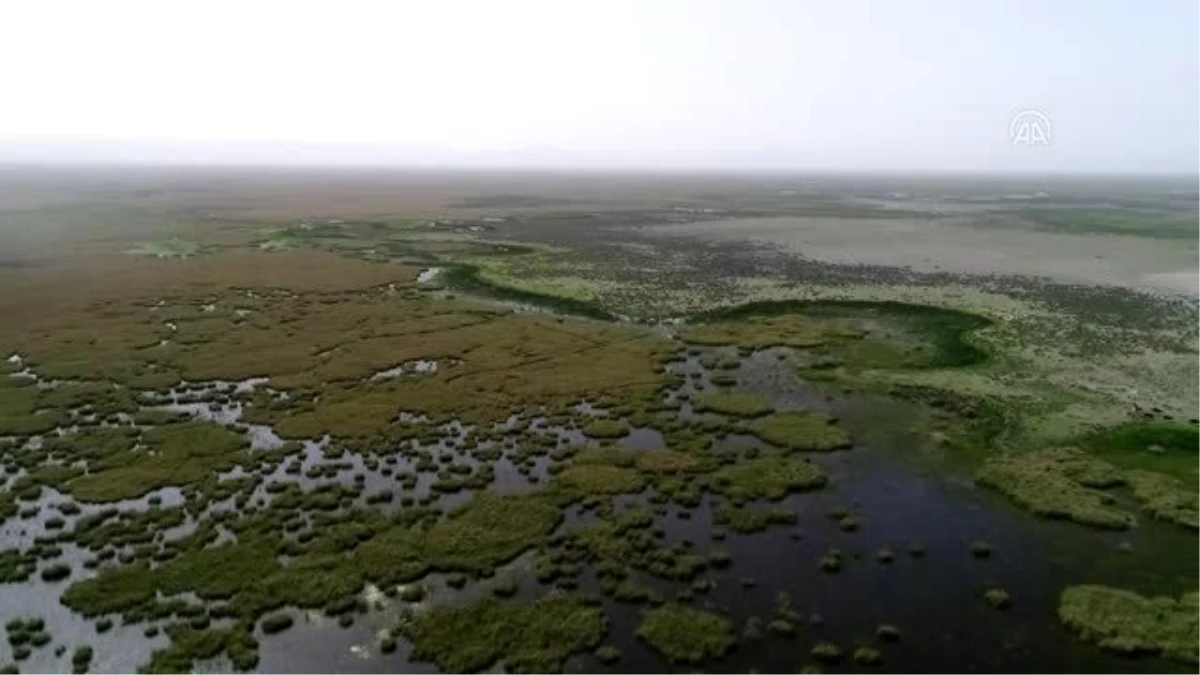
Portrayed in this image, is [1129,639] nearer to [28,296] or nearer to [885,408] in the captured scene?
[885,408]

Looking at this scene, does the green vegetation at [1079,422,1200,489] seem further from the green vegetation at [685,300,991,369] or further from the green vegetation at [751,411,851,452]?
the green vegetation at [685,300,991,369]

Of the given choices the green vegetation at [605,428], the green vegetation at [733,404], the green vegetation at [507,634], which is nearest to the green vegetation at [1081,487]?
the green vegetation at [733,404]

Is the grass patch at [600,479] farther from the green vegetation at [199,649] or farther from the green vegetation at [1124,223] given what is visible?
the green vegetation at [1124,223]

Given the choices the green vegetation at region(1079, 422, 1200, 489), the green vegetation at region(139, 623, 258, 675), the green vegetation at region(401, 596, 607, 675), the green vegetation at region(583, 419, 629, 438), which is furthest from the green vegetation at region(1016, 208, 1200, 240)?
the green vegetation at region(139, 623, 258, 675)

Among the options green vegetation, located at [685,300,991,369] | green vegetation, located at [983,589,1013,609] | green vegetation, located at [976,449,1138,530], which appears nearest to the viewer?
green vegetation, located at [983,589,1013,609]

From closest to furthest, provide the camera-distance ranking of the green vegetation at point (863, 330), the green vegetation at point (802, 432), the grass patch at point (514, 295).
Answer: the green vegetation at point (802, 432) < the green vegetation at point (863, 330) < the grass patch at point (514, 295)

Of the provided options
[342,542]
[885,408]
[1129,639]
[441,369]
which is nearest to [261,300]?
[441,369]
